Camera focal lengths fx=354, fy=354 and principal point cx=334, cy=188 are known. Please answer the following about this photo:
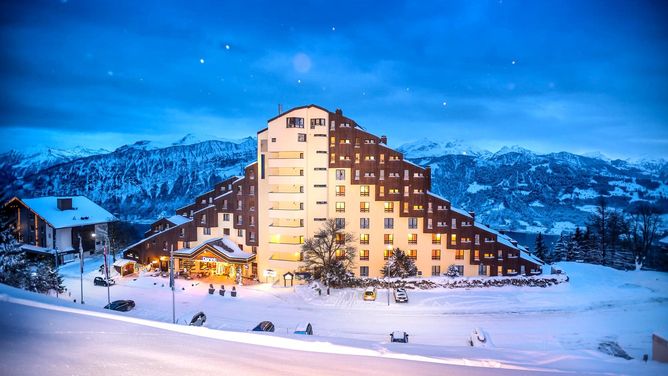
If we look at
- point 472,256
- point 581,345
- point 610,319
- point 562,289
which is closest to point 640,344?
point 581,345

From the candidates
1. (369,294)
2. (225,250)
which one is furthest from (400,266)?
(225,250)

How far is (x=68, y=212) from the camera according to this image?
53.1 metres

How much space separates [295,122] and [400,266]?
63.6ft

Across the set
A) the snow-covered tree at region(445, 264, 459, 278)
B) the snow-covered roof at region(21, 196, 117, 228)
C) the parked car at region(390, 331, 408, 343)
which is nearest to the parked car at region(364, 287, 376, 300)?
the snow-covered tree at region(445, 264, 459, 278)

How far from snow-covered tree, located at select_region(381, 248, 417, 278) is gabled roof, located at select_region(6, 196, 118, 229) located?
4551 cm

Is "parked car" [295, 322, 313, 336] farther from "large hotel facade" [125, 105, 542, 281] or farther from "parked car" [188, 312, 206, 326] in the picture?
"large hotel facade" [125, 105, 542, 281]

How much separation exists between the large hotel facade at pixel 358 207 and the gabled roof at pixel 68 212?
77.8ft

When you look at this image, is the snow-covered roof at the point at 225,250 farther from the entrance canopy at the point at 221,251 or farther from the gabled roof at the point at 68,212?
the gabled roof at the point at 68,212

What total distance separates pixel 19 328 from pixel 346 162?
34660 millimetres

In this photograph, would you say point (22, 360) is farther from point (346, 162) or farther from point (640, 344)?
point (346, 162)

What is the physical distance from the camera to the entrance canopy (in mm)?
39969

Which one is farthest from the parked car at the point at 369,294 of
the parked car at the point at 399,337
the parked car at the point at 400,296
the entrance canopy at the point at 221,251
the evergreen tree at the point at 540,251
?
the evergreen tree at the point at 540,251

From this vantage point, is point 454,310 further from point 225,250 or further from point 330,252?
point 225,250

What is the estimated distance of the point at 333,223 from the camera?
37.8 metres
